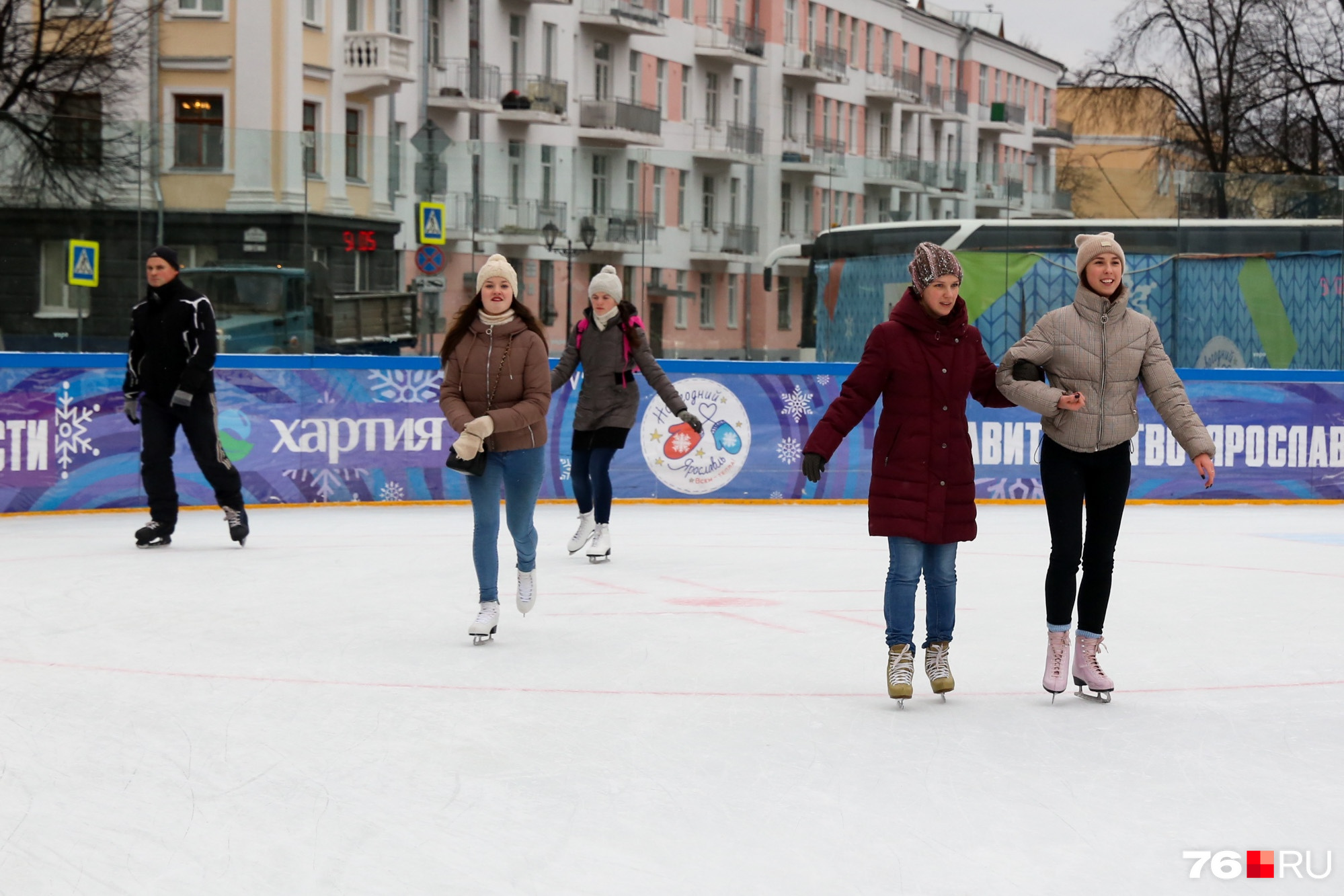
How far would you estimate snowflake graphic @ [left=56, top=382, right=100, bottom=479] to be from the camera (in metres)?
12.8

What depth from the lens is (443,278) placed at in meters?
15.4

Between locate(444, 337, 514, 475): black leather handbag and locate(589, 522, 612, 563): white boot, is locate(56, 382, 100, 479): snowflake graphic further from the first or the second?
locate(444, 337, 514, 475): black leather handbag

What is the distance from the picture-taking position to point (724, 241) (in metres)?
16.6

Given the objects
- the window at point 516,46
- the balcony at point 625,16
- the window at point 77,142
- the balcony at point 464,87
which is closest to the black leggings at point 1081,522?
the window at point 77,142

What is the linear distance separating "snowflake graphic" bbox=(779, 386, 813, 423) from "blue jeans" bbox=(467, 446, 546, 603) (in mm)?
7446

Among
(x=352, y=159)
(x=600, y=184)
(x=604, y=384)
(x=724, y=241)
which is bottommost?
(x=604, y=384)

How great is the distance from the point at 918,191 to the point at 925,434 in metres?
11.8

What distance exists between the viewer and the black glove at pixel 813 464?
18.6 ft

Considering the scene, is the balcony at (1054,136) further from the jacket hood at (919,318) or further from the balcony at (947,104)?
the jacket hood at (919,318)

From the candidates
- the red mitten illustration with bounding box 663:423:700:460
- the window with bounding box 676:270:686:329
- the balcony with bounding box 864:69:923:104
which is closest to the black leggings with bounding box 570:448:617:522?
the red mitten illustration with bounding box 663:423:700:460

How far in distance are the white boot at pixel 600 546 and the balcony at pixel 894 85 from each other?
51.5m

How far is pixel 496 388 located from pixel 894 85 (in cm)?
5630

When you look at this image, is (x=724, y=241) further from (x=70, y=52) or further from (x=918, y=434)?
(x=70, y=52)

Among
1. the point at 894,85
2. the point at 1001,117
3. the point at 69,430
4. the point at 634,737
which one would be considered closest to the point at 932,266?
the point at 634,737
